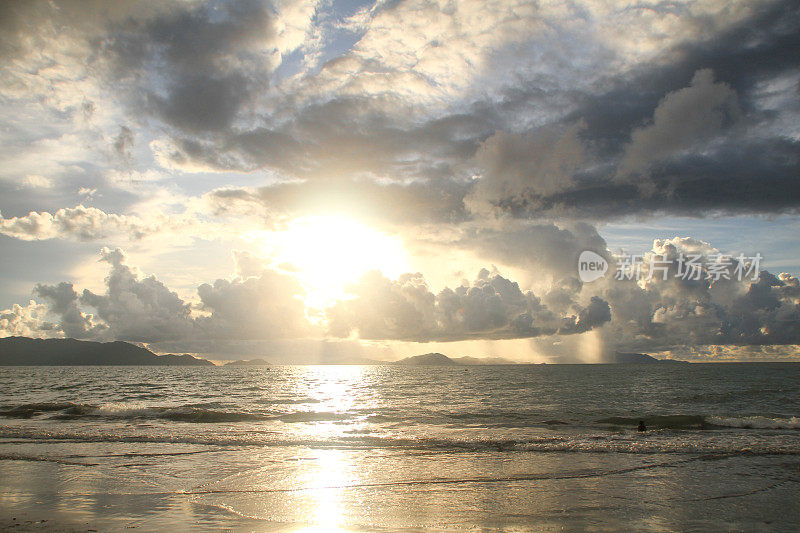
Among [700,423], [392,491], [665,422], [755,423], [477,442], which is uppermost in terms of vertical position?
[392,491]

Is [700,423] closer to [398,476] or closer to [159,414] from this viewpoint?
[398,476]

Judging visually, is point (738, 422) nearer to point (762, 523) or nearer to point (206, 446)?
point (762, 523)

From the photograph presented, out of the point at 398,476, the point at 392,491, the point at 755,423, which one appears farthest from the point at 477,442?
the point at 755,423

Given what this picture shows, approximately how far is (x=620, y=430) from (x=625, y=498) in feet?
64.4

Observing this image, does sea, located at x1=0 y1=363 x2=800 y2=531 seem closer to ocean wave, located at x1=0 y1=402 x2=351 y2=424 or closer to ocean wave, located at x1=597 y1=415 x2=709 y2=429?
ocean wave, located at x1=597 y1=415 x2=709 y2=429

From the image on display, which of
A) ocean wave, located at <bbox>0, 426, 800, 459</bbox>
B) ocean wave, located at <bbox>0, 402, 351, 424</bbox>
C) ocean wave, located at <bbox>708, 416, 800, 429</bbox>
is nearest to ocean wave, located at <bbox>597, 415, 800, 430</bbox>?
ocean wave, located at <bbox>708, 416, 800, 429</bbox>

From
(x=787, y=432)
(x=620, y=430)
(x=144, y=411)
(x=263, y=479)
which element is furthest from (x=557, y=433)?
(x=144, y=411)

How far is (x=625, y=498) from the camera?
12.9 metres

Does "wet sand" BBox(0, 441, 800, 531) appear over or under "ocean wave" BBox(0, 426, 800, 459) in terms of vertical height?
over

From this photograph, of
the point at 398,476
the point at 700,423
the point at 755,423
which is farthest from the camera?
the point at 700,423

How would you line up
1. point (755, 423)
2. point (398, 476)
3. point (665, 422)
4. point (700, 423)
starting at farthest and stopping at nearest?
point (665, 422) → point (700, 423) → point (755, 423) → point (398, 476)

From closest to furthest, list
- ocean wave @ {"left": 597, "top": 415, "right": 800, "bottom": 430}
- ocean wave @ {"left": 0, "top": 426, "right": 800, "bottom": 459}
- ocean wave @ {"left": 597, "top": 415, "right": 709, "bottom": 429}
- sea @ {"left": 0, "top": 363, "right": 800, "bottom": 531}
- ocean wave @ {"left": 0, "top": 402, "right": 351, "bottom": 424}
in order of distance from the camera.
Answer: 1. sea @ {"left": 0, "top": 363, "right": 800, "bottom": 531}
2. ocean wave @ {"left": 0, "top": 426, "right": 800, "bottom": 459}
3. ocean wave @ {"left": 597, "top": 415, "right": 800, "bottom": 430}
4. ocean wave @ {"left": 597, "top": 415, "right": 709, "bottom": 429}
5. ocean wave @ {"left": 0, "top": 402, "right": 351, "bottom": 424}

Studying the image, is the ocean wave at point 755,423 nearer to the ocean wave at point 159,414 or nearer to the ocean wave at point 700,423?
the ocean wave at point 700,423

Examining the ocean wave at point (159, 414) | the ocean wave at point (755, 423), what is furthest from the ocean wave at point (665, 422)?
the ocean wave at point (159, 414)
